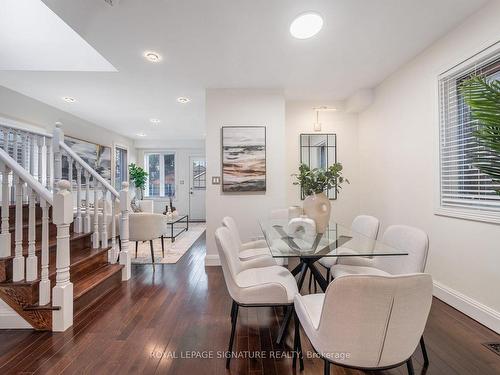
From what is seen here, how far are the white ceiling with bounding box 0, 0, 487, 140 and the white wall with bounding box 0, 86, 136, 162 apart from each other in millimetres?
192

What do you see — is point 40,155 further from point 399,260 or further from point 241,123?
point 399,260

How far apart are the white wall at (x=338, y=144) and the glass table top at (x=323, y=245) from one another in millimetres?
1671

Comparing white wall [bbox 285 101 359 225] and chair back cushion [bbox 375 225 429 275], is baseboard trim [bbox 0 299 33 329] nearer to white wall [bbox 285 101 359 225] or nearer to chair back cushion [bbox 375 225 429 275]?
chair back cushion [bbox 375 225 429 275]

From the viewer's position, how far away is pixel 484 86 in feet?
4.07

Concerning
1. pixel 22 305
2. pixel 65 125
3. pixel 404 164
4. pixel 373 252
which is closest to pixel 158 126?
pixel 65 125

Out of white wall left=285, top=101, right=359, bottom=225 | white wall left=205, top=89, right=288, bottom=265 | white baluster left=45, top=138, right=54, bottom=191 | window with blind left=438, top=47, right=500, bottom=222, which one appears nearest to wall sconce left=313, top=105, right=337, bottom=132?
white wall left=285, top=101, right=359, bottom=225

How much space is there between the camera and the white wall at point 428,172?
76.2 inches

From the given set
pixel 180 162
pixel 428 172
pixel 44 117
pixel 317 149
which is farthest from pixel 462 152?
pixel 180 162

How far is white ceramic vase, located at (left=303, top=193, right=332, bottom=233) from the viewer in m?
2.30

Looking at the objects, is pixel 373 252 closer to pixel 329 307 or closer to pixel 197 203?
pixel 329 307

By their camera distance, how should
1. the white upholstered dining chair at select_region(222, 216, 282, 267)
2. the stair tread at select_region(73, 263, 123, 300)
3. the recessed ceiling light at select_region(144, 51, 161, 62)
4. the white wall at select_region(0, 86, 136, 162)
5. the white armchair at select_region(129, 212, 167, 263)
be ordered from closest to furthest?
the white upholstered dining chair at select_region(222, 216, 282, 267) < the stair tread at select_region(73, 263, 123, 300) < the recessed ceiling light at select_region(144, 51, 161, 62) < the white armchair at select_region(129, 212, 167, 263) < the white wall at select_region(0, 86, 136, 162)

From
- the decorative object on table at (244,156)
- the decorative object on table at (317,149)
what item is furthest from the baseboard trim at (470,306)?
the decorative object on table at (244,156)

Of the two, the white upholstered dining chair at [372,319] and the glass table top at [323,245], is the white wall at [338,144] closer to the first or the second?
the glass table top at [323,245]

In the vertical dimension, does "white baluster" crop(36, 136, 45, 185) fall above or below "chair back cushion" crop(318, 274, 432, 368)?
above
